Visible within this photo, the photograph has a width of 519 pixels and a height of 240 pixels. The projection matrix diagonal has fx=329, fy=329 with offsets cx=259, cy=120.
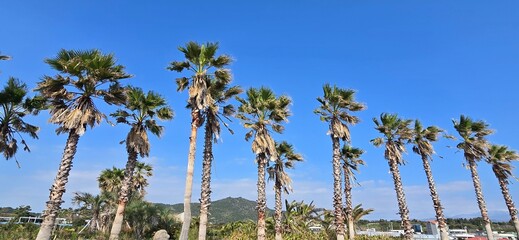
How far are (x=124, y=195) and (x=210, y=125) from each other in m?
6.86

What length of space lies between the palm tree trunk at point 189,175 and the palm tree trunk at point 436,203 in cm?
2263

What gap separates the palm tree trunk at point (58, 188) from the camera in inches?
573

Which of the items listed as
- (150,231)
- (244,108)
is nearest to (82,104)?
(244,108)

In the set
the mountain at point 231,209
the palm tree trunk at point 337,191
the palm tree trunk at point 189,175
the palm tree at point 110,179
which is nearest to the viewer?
the palm tree trunk at point 189,175

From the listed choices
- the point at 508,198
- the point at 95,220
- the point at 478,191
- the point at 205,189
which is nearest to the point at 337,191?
the point at 205,189

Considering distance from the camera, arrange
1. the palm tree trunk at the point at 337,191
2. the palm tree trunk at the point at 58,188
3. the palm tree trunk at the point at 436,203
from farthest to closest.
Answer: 1. the palm tree trunk at the point at 436,203
2. the palm tree trunk at the point at 337,191
3. the palm tree trunk at the point at 58,188

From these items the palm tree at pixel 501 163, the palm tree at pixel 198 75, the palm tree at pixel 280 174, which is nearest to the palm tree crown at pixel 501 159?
the palm tree at pixel 501 163

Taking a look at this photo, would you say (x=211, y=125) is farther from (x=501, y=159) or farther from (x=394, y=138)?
(x=501, y=159)

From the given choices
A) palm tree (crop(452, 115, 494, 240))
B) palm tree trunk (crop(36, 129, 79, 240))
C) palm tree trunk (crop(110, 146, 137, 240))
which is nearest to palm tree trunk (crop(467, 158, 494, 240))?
palm tree (crop(452, 115, 494, 240))

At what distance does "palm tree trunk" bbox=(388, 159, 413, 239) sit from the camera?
85.8 ft

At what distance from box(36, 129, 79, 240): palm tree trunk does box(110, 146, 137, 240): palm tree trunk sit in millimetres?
4868

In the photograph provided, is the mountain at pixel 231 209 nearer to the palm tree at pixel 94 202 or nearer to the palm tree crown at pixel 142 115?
the palm tree at pixel 94 202

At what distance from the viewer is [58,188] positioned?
15180mm

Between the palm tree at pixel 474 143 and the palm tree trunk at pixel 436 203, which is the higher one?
the palm tree at pixel 474 143
